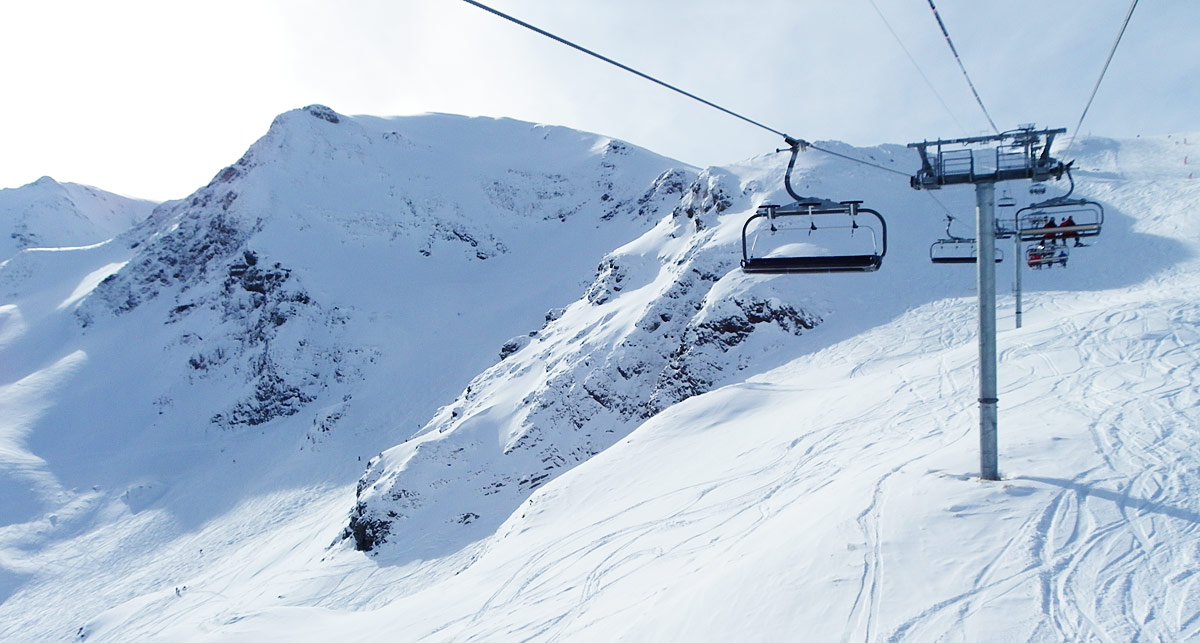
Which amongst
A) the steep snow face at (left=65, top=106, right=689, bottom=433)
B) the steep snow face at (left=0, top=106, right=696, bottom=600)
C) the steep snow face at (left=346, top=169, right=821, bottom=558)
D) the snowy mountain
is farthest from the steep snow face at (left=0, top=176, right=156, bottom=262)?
the steep snow face at (left=346, top=169, right=821, bottom=558)

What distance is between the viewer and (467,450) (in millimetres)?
31562

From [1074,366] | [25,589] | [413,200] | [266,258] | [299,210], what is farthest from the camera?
[413,200]

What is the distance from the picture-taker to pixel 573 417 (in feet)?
103

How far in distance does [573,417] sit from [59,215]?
11834 cm

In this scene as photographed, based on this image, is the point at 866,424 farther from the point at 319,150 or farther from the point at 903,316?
the point at 319,150

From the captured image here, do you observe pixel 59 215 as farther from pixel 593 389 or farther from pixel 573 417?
pixel 593 389

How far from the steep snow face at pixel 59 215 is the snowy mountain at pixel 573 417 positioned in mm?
29452

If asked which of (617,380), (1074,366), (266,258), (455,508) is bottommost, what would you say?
(455,508)

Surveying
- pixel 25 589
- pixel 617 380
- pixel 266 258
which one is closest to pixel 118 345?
pixel 266 258

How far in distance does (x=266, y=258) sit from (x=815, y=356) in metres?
49.2

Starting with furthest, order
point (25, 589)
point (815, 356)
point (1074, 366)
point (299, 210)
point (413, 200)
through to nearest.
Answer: point (413, 200) → point (299, 210) → point (25, 589) → point (815, 356) → point (1074, 366)

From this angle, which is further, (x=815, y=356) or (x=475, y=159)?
(x=475, y=159)

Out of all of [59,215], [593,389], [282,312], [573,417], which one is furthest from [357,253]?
[59,215]

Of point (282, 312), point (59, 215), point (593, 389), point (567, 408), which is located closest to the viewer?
point (567, 408)
